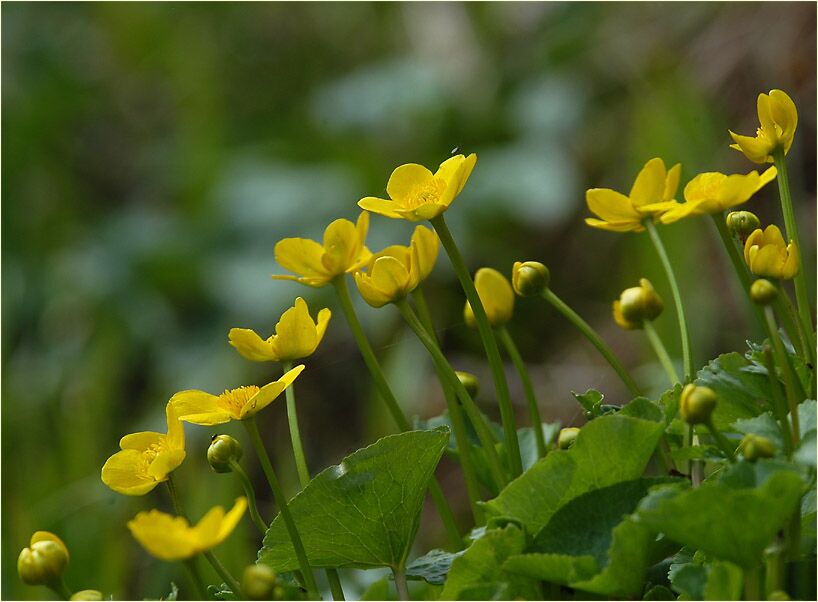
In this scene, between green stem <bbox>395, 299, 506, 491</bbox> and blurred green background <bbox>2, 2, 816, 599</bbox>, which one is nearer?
green stem <bbox>395, 299, 506, 491</bbox>

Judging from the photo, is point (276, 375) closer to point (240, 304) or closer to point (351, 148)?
point (240, 304)

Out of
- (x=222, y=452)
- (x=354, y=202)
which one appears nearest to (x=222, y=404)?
(x=222, y=452)

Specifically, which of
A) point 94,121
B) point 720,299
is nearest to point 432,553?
point 720,299

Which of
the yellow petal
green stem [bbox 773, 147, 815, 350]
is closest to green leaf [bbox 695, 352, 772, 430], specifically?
green stem [bbox 773, 147, 815, 350]

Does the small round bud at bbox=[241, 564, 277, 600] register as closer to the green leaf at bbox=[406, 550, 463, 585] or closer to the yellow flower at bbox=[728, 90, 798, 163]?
the green leaf at bbox=[406, 550, 463, 585]

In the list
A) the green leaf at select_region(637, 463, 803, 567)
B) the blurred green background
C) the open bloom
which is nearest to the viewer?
the green leaf at select_region(637, 463, 803, 567)

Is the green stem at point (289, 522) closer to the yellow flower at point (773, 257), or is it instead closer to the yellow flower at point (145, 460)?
the yellow flower at point (145, 460)
